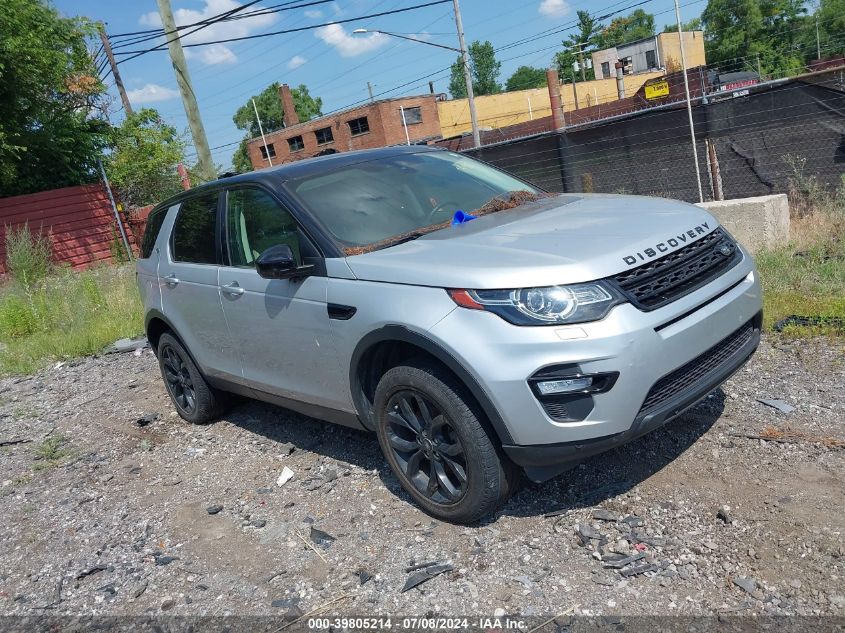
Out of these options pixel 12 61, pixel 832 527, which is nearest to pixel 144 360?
pixel 832 527

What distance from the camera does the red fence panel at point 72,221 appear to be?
60.8 feet

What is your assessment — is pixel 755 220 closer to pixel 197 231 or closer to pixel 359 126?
pixel 197 231

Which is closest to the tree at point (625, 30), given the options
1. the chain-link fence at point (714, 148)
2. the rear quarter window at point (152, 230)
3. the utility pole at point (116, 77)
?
the utility pole at point (116, 77)

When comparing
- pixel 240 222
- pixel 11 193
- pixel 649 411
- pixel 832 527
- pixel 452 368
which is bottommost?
pixel 832 527

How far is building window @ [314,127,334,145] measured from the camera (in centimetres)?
5394

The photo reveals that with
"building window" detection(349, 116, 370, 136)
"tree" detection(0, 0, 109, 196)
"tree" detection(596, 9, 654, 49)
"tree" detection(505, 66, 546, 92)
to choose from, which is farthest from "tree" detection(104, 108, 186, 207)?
"tree" detection(505, 66, 546, 92)

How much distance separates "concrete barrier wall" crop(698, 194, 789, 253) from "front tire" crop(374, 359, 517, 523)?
4810 mm

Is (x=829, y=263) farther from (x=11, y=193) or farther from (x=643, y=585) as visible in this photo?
(x=11, y=193)

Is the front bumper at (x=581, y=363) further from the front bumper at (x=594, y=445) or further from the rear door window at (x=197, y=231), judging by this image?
the rear door window at (x=197, y=231)

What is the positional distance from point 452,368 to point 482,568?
0.90 m

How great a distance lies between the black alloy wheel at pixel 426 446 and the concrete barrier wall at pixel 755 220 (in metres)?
4.80

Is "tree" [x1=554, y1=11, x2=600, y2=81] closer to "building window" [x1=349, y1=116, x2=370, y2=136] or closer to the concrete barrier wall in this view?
"building window" [x1=349, y1=116, x2=370, y2=136]

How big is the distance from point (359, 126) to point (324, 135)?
4.05m

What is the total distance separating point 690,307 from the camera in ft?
10.3
